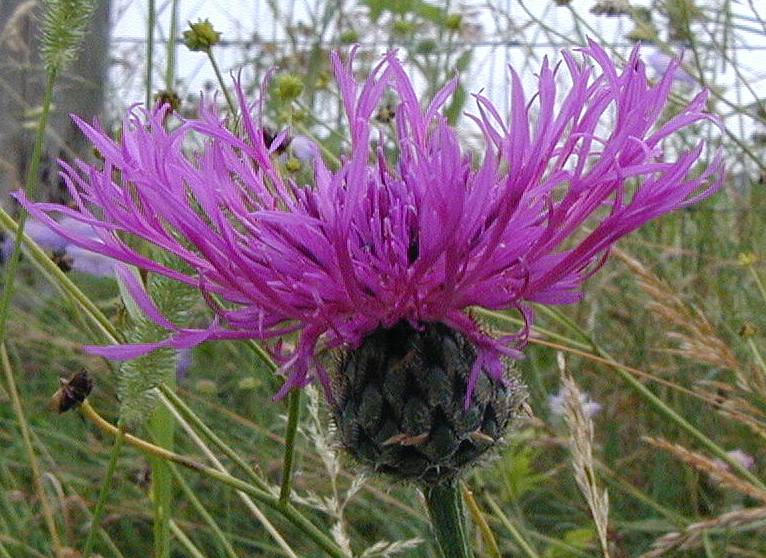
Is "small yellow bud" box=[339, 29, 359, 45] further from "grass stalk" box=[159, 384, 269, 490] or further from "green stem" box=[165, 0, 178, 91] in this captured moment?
"grass stalk" box=[159, 384, 269, 490]

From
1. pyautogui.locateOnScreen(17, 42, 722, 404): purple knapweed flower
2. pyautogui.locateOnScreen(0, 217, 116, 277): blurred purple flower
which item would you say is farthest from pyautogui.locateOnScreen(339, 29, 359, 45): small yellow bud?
pyautogui.locateOnScreen(17, 42, 722, 404): purple knapweed flower

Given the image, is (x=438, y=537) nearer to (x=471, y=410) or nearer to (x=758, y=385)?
(x=471, y=410)

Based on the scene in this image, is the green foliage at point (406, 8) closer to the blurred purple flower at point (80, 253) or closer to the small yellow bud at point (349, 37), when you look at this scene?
the small yellow bud at point (349, 37)

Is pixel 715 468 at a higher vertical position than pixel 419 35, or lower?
lower

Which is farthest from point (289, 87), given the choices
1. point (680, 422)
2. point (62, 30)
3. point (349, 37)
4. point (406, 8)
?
point (406, 8)

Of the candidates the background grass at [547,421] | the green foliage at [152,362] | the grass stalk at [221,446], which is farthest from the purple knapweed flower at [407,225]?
the background grass at [547,421]

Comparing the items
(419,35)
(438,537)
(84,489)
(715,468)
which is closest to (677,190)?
(438,537)
